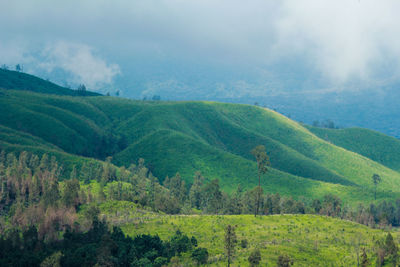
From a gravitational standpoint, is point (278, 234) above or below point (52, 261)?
above

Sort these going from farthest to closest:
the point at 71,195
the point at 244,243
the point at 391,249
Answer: the point at 71,195 → the point at 244,243 → the point at 391,249

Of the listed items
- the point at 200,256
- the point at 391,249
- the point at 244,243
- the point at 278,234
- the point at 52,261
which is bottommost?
the point at 52,261

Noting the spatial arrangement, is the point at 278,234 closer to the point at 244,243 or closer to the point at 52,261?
the point at 244,243

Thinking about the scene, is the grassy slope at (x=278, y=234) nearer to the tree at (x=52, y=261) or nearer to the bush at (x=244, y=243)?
the bush at (x=244, y=243)

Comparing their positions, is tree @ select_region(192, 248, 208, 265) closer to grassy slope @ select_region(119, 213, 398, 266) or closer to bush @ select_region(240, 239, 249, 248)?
grassy slope @ select_region(119, 213, 398, 266)

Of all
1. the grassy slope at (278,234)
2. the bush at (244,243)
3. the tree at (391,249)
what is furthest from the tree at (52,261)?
the tree at (391,249)

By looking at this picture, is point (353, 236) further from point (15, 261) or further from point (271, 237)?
point (15, 261)

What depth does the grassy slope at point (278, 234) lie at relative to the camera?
251 ft

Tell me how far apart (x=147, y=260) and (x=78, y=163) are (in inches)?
4479

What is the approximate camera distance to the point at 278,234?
87.9m

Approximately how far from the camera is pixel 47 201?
4067 inches

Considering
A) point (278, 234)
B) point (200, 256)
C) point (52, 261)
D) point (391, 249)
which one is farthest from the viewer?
point (278, 234)

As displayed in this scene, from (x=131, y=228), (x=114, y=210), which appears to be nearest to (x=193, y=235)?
(x=131, y=228)

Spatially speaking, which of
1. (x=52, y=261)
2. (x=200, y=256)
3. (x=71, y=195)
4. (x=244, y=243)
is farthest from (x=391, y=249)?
(x=71, y=195)
